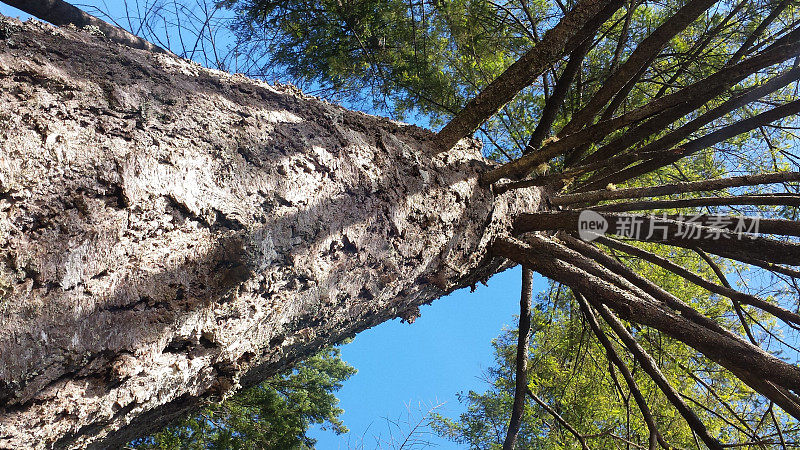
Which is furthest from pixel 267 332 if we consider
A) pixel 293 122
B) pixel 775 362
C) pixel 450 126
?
pixel 775 362

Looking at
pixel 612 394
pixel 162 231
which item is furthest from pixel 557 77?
pixel 162 231

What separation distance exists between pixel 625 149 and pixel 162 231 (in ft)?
7.21

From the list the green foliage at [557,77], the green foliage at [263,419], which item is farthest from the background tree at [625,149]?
the green foliage at [263,419]

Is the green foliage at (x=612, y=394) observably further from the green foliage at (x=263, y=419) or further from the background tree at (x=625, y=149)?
the green foliage at (x=263, y=419)

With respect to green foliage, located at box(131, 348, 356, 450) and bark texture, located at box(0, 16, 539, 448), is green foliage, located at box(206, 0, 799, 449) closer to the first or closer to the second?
green foliage, located at box(131, 348, 356, 450)

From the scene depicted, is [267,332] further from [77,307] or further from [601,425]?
[601,425]

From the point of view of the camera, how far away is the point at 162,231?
881mm

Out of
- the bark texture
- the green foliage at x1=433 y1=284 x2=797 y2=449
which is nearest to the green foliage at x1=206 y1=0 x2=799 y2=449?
the green foliage at x1=433 y1=284 x2=797 y2=449

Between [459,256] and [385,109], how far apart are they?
2.36 metres

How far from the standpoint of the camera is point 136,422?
1111mm

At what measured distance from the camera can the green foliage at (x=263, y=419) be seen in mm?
3857

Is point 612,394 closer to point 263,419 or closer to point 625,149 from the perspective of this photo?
point 625,149

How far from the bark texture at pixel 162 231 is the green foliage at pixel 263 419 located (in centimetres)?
288

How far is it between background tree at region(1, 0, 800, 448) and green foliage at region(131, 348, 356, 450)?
2173 millimetres
